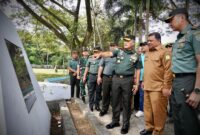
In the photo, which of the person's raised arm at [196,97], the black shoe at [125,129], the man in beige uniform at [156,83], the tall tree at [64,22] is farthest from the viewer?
the tall tree at [64,22]

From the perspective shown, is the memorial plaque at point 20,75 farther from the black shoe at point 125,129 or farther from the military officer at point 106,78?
the military officer at point 106,78

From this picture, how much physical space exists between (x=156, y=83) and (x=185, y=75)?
4.48ft

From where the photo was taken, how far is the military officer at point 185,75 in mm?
2645

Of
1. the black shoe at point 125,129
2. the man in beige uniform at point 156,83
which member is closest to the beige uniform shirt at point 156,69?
the man in beige uniform at point 156,83

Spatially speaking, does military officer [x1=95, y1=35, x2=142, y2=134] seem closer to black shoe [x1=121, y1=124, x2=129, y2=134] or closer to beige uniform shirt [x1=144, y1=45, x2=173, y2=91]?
black shoe [x1=121, y1=124, x2=129, y2=134]

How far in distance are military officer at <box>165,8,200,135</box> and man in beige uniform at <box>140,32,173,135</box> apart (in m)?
1.07

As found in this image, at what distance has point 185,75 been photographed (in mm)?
2848

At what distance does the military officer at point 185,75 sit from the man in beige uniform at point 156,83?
1072 mm

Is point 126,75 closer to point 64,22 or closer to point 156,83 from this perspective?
point 156,83

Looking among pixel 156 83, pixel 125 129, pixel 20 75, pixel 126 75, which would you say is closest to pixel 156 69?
pixel 156 83

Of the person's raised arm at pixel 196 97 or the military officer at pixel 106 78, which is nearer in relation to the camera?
the person's raised arm at pixel 196 97

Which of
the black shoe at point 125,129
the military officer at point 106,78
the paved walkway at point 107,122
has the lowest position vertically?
the paved walkway at point 107,122

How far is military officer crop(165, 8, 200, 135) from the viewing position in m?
2.65

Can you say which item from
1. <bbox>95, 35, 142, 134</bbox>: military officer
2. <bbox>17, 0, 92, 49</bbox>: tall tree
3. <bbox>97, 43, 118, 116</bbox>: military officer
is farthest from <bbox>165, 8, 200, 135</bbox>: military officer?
<bbox>17, 0, 92, 49</bbox>: tall tree
